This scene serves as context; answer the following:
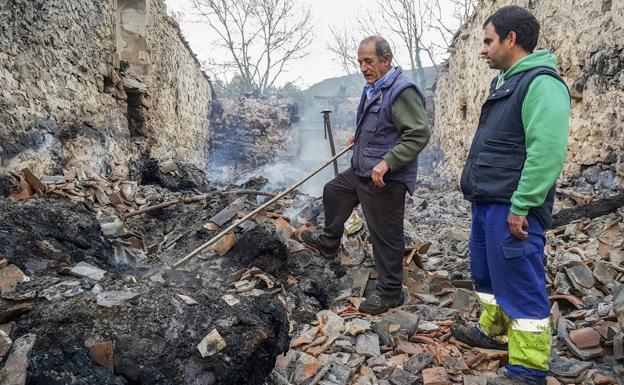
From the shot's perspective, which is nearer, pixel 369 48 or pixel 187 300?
pixel 187 300

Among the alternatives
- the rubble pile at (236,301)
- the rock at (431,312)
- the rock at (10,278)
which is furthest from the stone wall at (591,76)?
the rock at (10,278)

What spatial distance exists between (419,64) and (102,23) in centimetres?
1973

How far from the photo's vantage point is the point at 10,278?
7.06 ft

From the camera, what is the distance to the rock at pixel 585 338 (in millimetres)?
2275

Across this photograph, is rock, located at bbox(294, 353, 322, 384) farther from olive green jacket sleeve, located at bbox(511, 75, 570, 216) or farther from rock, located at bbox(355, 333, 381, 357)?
olive green jacket sleeve, located at bbox(511, 75, 570, 216)

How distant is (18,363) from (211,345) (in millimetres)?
719

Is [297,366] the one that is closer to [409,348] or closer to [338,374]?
[338,374]

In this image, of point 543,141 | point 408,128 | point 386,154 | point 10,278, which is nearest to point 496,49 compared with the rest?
point 543,141

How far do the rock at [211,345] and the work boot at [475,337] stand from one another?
63.7 inches

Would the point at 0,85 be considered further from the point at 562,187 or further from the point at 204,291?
the point at 562,187

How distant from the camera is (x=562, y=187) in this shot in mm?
5320

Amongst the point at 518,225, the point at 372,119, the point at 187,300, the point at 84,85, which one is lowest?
the point at 187,300

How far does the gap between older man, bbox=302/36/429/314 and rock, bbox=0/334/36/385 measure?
6.85ft

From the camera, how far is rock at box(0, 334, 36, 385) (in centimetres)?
140
